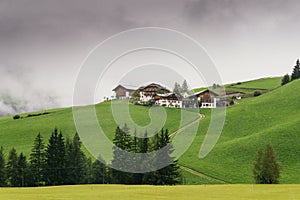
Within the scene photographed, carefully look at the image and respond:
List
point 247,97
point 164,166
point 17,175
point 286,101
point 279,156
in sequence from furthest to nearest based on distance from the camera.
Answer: point 247,97 → point 286,101 → point 279,156 → point 17,175 → point 164,166

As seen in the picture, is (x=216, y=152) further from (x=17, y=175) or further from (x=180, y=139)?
(x=17, y=175)

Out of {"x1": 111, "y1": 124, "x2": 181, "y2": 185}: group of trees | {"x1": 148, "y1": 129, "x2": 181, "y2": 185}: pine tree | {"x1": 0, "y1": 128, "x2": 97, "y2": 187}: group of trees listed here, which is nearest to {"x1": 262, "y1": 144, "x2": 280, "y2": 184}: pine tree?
{"x1": 111, "y1": 124, "x2": 181, "y2": 185}: group of trees

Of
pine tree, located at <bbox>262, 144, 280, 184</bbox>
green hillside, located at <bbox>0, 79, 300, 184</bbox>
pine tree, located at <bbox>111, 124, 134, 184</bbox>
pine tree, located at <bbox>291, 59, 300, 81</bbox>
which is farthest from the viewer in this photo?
pine tree, located at <bbox>291, 59, 300, 81</bbox>

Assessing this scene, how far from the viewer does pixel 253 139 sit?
112062 mm

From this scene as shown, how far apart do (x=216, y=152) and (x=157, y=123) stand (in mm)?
27837

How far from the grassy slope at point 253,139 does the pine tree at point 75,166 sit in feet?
77.7

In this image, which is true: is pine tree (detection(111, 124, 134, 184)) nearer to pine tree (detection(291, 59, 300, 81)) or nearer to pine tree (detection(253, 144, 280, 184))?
pine tree (detection(253, 144, 280, 184))

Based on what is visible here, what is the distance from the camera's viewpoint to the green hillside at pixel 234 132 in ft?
302

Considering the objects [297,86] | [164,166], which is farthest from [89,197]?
[297,86]

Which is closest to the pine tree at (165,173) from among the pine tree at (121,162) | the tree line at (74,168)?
the tree line at (74,168)

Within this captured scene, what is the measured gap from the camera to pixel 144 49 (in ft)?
120

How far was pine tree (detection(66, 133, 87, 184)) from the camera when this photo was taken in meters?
76.1

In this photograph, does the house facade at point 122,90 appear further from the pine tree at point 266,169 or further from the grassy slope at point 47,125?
the grassy slope at point 47,125

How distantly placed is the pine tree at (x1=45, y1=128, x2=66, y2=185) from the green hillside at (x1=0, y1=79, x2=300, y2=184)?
1401 centimetres
